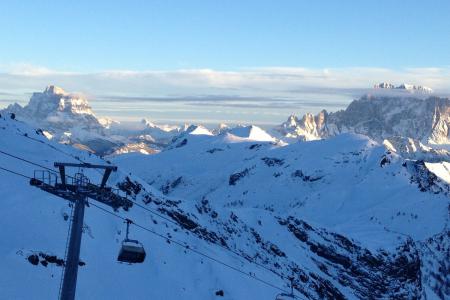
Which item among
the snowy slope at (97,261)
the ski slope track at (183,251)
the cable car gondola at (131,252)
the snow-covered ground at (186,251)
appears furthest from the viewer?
the snow-covered ground at (186,251)

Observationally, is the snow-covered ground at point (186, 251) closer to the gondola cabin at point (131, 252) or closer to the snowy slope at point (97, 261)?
the snowy slope at point (97, 261)

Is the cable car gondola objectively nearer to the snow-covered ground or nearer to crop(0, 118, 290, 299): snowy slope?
crop(0, 118, 290, 299): snowy slope

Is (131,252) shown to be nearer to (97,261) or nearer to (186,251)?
(97,261)

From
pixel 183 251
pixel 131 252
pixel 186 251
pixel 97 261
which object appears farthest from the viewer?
pixel 186 251

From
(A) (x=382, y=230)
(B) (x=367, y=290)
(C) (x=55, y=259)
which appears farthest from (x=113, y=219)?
(A) (x=382, y=230)

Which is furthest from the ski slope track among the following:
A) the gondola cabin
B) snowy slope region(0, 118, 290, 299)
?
the gondola cabin

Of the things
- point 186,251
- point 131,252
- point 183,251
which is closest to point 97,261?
point 183,251

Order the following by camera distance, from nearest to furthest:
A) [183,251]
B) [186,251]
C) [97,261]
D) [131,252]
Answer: [131,252], [97,261], [183,251], [186,251]

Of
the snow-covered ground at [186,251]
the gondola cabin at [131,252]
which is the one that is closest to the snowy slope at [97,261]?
the snow-covered ground at [186,251]

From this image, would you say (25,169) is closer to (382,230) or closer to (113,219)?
(113,219)

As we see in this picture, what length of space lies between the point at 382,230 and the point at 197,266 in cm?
12210

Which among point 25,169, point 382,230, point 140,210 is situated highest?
point 25,169

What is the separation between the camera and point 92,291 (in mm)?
47875

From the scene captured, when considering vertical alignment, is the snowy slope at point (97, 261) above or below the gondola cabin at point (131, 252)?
below
